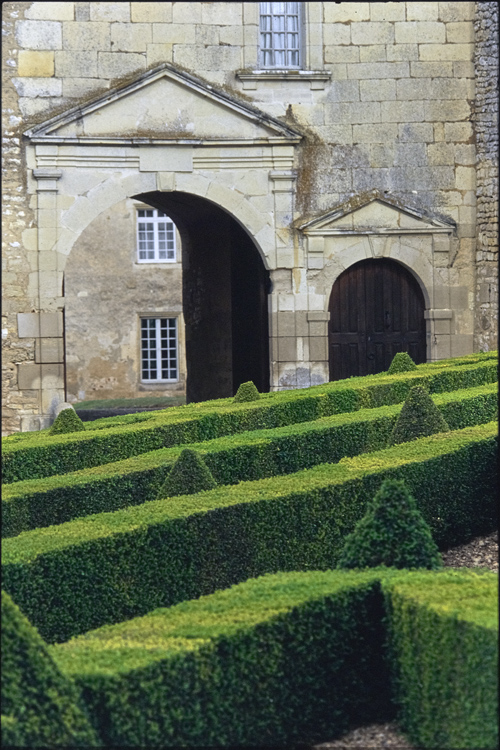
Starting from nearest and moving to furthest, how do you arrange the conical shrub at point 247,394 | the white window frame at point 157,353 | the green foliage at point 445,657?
1. the green foliage at point 445,657
2. the conical shrub at point 247,394
3. the white window frame at point 157,353

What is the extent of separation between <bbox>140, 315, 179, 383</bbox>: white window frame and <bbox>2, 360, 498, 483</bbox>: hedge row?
14.5 m

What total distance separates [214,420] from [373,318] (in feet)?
21.1

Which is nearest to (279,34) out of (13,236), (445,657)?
(13,236)

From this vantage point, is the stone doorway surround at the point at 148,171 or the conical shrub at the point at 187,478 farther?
the stone doorway surround at the point at 148,171

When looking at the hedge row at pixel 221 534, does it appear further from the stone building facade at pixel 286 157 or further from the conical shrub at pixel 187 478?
the stone building facade at pixel 286 157

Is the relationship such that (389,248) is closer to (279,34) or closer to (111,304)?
(279,34)

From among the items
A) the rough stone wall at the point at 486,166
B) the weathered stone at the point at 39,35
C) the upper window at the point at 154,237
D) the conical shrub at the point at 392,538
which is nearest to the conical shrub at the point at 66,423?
the conical shrub at the point at 392,538

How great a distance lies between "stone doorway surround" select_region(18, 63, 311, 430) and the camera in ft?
47.8

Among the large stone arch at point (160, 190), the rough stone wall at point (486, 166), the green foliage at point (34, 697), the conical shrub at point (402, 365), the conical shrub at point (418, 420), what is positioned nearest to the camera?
the green foliage at point (34, 697)

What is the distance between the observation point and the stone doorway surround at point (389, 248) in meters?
15.3

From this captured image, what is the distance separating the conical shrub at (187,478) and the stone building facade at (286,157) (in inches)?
316

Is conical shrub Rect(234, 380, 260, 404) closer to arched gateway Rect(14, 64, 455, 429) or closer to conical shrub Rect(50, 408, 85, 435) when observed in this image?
conical shrub Rect(50, 408, 85, 435)

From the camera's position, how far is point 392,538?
5.19 m

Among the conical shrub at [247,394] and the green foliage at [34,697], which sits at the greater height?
the conical shrub at [247,394]
